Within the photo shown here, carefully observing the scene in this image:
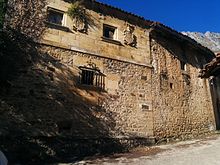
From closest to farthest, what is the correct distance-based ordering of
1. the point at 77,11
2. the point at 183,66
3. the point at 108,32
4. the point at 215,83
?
the point at 77,11 → the point at 108,32 → the point at 183,66 → the point at 215,83

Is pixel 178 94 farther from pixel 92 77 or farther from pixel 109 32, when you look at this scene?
pixel 92 77

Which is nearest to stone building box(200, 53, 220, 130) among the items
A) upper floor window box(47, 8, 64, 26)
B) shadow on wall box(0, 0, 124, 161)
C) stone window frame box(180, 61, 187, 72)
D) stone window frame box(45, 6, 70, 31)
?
stone window frame box(180, 61, 187, 72)

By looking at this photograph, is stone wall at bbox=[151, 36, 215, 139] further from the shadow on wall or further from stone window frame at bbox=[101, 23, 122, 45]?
the shadow on wall

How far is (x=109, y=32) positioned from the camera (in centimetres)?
1154

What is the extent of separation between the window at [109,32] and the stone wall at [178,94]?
2.30 meters

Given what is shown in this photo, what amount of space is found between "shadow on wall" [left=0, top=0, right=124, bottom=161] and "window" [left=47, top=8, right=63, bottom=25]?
36cm

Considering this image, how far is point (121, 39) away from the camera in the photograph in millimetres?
11602

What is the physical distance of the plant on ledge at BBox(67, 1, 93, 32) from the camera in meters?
10.4

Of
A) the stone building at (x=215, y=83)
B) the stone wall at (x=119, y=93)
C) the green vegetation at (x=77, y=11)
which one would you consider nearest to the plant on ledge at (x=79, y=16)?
the green vegetation at (x=77, y=11)

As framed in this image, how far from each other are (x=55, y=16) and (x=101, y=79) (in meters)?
3.24

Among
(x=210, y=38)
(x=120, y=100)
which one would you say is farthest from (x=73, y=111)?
(x=210, y=38)

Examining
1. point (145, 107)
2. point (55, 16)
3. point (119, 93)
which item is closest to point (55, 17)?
point (55, 16)

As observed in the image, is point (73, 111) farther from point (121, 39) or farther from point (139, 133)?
Result: point (121, 39)

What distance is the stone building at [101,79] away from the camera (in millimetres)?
8992
